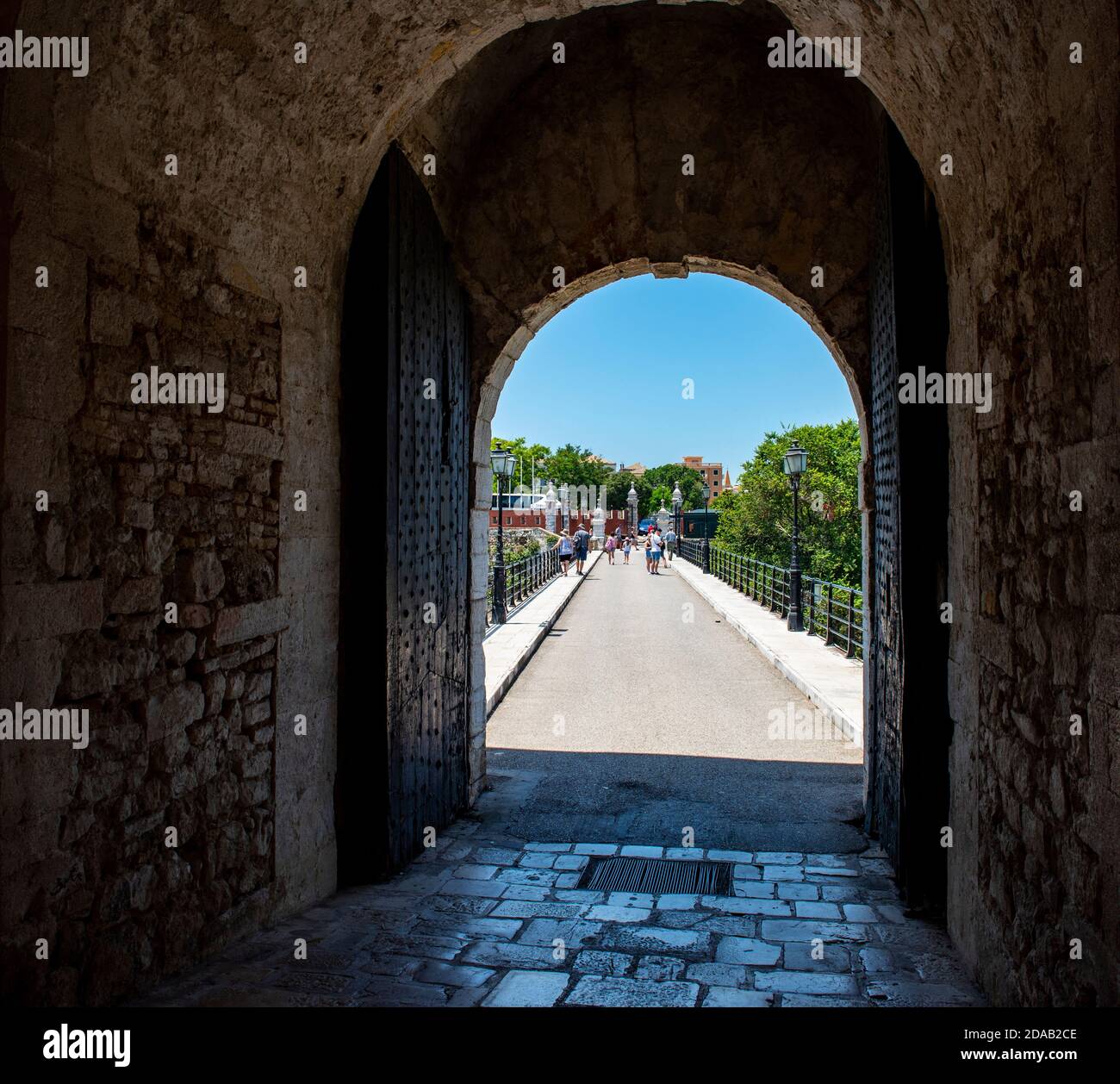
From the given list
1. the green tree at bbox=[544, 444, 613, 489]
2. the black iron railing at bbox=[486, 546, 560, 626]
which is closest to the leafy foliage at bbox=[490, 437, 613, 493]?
the green tree at bbox=[544, 444, 613, 489]

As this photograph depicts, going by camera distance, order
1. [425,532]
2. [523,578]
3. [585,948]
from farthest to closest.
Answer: [523,578]
[425,532]
[585,948]

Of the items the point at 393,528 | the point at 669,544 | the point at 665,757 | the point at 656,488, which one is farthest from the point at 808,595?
the point at 656,488

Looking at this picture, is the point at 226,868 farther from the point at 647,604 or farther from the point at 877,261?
the point at 647,604

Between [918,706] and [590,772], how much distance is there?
324 centimetres

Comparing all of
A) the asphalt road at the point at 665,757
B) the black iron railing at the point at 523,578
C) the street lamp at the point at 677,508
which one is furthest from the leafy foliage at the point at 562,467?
the asphalt road at the point at 665,757

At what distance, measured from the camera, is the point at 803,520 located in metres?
23.7

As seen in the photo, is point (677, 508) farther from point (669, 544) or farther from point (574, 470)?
point (574, 470)

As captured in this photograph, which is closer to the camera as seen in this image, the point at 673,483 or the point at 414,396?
the point at 414,396

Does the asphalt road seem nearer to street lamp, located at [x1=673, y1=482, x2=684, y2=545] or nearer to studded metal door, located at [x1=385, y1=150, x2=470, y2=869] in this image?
studded metal door, located at [x1=385, y1=150, x2=470, y2=869]

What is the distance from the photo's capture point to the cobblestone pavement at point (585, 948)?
2.99 metres

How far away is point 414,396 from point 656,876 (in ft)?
9.66

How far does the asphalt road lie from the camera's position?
5.57 metres

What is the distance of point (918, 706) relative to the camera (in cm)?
413

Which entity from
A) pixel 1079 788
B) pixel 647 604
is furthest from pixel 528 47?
pixel 647 604
